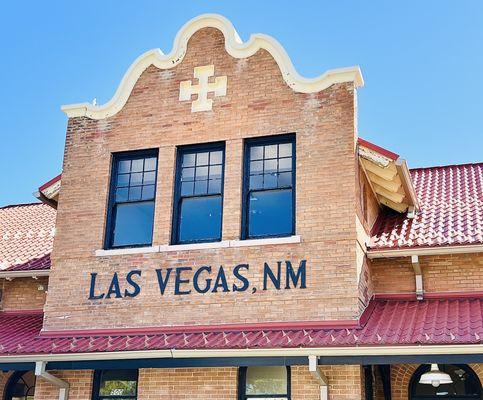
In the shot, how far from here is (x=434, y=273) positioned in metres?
13.1

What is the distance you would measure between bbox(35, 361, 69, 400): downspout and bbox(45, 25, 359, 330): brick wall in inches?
43.3

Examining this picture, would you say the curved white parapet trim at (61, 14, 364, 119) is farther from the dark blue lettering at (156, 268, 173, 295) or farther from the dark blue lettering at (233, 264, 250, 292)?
the dark blue lettering at (156, 268, 173, 295)

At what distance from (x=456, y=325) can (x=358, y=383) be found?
1761 mm

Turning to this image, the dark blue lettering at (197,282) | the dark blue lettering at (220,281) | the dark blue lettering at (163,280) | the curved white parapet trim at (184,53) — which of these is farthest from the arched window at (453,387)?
the curved white parapet trim at (184,53)

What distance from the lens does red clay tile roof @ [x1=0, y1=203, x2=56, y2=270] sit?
15516mm

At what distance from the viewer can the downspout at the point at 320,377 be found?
10688mm

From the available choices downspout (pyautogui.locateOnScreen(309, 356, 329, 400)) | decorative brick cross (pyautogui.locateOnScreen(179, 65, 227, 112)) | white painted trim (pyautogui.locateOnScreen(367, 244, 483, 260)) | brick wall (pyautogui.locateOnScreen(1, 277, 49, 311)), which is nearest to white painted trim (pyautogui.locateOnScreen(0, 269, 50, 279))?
brick wall (pyautogui.locateOnScreen(1, 277, 49, 311))

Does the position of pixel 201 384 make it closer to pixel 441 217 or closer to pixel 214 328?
pixel 214 328

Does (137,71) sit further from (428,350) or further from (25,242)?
(428,350)

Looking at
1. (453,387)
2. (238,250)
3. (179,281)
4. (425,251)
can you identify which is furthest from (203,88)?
(453,387)

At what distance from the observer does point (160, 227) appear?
1336 cm

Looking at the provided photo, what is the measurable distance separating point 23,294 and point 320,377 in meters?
7.59

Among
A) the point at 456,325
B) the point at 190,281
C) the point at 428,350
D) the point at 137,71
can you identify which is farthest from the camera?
the point at 137,71

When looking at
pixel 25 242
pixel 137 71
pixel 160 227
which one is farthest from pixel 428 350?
pixel 25 242
